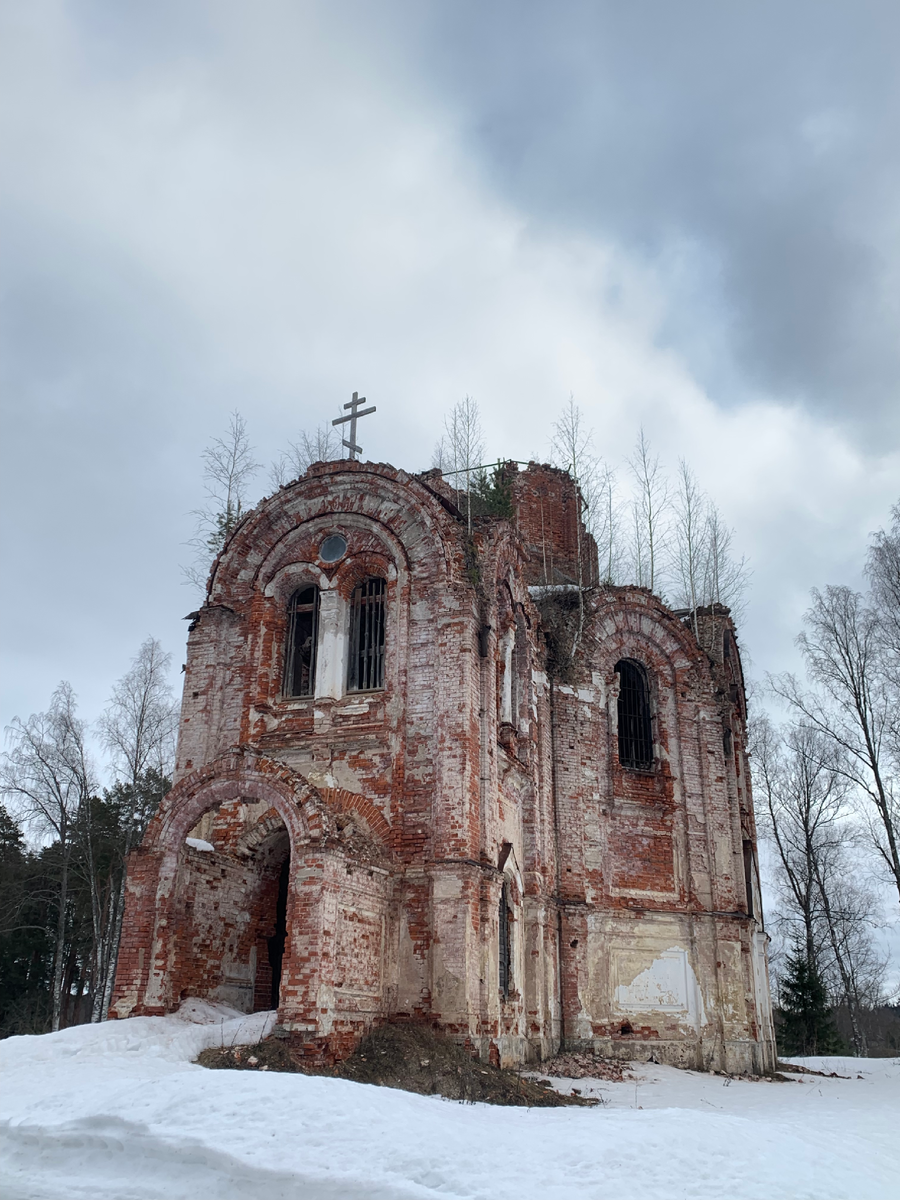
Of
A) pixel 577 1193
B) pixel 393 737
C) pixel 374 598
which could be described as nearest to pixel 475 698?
pixel 393 737

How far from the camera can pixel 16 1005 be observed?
85.6ft

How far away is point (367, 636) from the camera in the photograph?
1553 cm

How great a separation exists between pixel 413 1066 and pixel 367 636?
6390 mm

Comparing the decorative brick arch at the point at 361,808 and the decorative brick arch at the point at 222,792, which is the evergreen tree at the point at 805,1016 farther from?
the decorative brick arch at the point at 222,792

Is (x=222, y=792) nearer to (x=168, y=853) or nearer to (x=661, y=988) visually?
(x=168, y=853)

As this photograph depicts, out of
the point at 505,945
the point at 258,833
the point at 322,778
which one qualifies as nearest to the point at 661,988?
the point at 505,945

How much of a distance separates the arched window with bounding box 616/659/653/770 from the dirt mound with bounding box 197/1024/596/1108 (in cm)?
799

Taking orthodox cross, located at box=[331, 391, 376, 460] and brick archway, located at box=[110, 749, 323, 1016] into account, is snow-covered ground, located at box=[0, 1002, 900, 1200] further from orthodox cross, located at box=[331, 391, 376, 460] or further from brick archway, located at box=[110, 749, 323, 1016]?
orthodox cross, located at box=[331, 391, 376, 460]

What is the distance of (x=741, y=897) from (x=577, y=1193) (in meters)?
13.3

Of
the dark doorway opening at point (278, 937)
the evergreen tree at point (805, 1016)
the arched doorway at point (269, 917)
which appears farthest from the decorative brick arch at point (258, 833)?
the evergreen tree at point (805, 1016)

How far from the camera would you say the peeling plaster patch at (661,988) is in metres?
17.3

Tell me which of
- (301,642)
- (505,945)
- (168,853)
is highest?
(301,642)

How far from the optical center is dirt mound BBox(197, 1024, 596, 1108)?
10.6m

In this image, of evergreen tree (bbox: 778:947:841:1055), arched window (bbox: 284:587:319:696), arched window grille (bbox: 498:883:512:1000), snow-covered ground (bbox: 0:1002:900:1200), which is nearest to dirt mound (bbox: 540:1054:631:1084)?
arched window grille (bbox: 498:883:512:1000)
